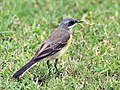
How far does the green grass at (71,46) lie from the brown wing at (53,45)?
440 mm

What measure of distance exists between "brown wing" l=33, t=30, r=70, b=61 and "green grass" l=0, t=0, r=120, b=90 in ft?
1.44

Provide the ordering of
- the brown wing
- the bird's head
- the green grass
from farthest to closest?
the bird's head < the brown wing < the green grass

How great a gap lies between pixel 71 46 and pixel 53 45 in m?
1.33

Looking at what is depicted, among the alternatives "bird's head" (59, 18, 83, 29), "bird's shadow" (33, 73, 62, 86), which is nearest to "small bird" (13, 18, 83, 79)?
"bird's head" (59, 18, 83, 29)

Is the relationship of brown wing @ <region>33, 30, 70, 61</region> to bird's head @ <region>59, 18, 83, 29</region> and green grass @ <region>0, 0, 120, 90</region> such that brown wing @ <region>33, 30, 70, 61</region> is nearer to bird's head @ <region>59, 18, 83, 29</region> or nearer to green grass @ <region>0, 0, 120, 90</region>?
bird's head @ <region>59, 18, 83, 29</region>

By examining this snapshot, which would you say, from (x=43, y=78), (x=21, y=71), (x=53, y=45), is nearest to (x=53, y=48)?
(x=53, y=45)

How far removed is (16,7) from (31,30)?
1.43 meters

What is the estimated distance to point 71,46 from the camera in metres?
10.2

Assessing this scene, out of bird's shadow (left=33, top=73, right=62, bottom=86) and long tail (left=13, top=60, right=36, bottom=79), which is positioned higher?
long tail (left=13, top=60, right=36, bottom=79)

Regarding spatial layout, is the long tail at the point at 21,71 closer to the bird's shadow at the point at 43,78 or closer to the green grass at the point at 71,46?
the green grass at the point at 71,46

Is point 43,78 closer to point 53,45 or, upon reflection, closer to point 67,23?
point 53,45

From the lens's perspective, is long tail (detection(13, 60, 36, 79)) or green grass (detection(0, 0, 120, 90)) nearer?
long tail (detection(13, 60, 36, 79))

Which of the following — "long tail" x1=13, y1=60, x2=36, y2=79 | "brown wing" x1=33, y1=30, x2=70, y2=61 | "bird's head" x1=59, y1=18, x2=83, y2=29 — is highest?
"bird's head" x1=59, y1=18, x2=83, y2=29

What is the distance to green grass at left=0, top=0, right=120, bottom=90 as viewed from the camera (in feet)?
27.9
